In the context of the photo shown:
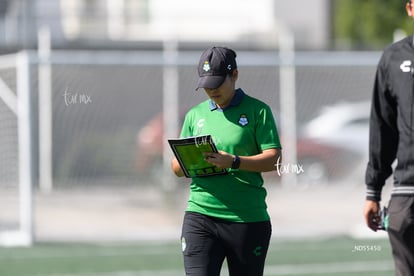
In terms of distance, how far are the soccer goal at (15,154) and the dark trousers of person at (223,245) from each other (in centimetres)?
771

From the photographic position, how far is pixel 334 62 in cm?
1517

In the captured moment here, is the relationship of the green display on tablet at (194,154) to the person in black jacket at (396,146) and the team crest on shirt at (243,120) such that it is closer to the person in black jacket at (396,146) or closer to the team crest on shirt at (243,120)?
the team crest on shirt at (243,120)

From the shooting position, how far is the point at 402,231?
5207mm

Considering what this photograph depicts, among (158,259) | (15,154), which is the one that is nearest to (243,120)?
(158,259)

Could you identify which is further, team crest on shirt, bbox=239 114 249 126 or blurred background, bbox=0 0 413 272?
blurred background, bbox=0 0 413 272

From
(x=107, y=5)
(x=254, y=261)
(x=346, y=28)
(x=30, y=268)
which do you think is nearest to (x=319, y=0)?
(x=346, y=28)

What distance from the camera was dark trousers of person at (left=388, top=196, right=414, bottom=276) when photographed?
5172 millimetres

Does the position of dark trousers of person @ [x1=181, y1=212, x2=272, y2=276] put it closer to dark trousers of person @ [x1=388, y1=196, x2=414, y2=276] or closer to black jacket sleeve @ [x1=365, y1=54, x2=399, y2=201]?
black jacket sleeve @ [x1=365, y1=54, x2=399, y2=201]

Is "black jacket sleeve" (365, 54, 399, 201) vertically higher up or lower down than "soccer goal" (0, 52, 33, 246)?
higher up

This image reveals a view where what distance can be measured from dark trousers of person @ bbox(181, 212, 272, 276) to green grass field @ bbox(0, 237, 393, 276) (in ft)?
14.4

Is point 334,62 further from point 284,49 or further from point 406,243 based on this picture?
point 406,243

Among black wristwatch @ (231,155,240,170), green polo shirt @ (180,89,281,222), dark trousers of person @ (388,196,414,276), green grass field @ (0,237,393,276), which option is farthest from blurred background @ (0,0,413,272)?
dark trousers of person @ (388,196,414,276)

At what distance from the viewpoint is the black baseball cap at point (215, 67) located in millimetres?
6000

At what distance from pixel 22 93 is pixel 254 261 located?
26.2 feet
